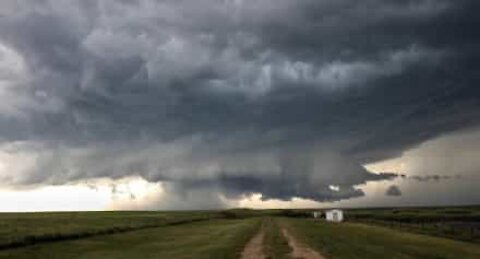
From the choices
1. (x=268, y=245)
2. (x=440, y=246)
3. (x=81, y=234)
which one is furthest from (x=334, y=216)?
(x=268, y=245)

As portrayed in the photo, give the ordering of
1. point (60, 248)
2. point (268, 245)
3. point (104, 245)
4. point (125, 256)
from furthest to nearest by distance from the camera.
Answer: point (104, 245) < point (60, 248) < point (268, 245) < point (125, 256)

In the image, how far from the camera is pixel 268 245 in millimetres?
52375

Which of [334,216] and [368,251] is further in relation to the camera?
[334,216]

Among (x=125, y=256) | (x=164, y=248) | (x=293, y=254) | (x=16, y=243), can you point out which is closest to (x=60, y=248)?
(x=16, y=243)

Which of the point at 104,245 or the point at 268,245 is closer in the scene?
the point at 268,245

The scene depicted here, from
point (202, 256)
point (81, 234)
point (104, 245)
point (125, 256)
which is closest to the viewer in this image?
point (202, 256)

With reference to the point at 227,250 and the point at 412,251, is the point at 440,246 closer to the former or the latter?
the point at 412,251

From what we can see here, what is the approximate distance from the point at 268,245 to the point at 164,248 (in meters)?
10.7

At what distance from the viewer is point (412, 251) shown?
52719mm

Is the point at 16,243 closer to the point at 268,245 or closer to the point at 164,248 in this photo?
the point at 164,248

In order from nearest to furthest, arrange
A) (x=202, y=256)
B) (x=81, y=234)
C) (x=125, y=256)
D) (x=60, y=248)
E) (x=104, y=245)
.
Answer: (x=202, y=256)
(x=125, y=256)
(x=60, y=248)
(x=104, y=245)
(x=81, y=234)

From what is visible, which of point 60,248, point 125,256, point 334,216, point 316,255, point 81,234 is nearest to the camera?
point 316,255

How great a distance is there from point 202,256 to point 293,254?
20.2 feet

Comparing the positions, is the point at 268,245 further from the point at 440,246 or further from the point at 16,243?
the point at 16,243
